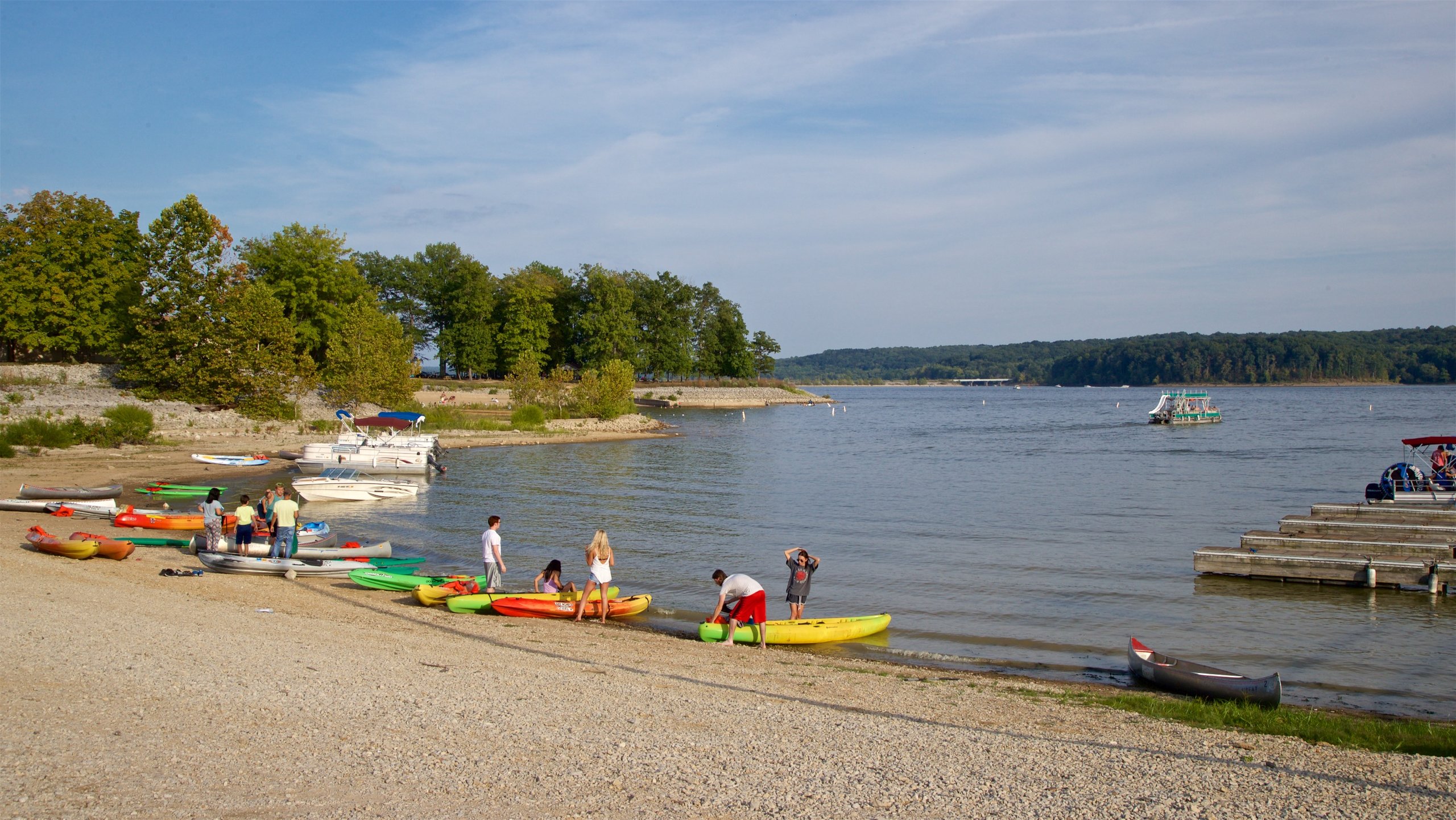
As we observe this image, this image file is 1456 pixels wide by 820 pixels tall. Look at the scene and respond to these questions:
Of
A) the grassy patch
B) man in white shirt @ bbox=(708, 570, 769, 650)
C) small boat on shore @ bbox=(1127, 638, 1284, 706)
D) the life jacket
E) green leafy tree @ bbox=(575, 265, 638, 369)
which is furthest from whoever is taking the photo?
green leafy tree @ bbox=(575, 265, 638, 369)

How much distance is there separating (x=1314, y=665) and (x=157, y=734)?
14869mm

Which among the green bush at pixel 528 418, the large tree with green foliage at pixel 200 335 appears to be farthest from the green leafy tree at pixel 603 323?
the large tree with green foliage at pixel 200 335

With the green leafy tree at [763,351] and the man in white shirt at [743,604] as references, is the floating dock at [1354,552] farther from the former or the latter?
the green leafy tree at [763,351]

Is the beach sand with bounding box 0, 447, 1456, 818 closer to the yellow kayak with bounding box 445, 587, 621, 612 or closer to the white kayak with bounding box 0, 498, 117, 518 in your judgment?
the yellow kayak with bounding box 445, 587, 621, 612

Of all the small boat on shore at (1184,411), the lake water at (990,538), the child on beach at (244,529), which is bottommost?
the lake water at (990,538)

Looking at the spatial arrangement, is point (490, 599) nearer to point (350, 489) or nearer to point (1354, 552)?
point (350, 489)

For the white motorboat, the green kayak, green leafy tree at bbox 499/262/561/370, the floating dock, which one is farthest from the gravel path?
green leafy tree at bbox 499/262/561/370

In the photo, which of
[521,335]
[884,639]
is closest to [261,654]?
[884,639]

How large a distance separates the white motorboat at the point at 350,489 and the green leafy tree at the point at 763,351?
11411 centimetres

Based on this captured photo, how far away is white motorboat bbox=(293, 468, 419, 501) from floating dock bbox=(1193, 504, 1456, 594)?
26.4 meters

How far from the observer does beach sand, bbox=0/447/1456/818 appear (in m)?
6.87

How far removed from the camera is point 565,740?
829 cm

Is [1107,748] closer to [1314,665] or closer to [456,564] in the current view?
[1314,665]

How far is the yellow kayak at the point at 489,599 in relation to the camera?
16.0 meters
